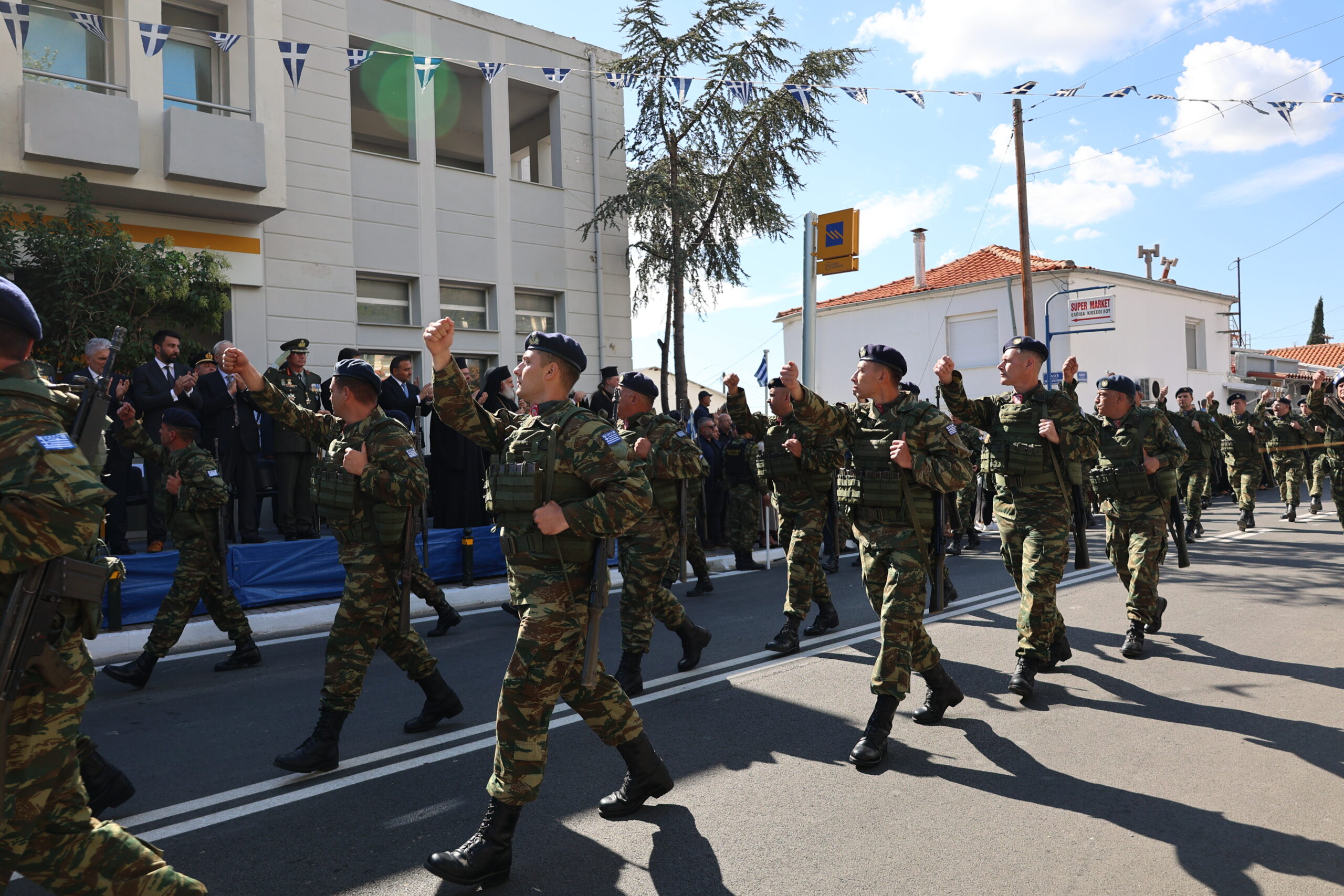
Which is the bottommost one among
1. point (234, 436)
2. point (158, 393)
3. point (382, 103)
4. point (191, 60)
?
point (234, 436)

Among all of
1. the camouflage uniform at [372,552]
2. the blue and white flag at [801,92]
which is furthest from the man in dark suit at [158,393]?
the blue and white flag at [801,92]

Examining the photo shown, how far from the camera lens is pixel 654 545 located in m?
6.40

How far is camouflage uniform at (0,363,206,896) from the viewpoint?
8.22 ft

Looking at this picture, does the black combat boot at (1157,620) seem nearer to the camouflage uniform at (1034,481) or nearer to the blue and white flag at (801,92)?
the camouflage uniform at (1034,481)

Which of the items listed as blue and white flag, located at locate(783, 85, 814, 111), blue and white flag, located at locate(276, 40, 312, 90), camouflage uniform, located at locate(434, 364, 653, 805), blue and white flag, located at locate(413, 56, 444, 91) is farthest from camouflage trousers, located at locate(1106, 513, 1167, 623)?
blue and white flag, located at locate(276, 40, 312, 90)

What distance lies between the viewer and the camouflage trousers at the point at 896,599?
4.74 m

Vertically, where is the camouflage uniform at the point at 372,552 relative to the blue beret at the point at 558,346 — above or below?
below

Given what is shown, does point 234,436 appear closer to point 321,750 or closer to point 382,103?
point 321,750

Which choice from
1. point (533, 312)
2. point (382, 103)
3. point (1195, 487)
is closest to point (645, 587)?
point (1195, 487)

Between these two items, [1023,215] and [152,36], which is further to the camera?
[1023,215]

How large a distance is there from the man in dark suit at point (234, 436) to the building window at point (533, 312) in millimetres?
8000

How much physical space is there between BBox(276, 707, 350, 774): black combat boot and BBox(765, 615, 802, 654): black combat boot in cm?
342

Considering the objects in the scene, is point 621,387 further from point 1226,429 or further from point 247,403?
point 1226,429

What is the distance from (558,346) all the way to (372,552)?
1.78m
